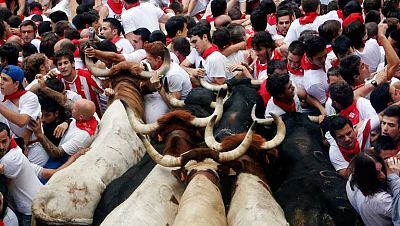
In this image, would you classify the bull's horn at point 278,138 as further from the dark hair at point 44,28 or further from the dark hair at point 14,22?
the dark hair at point 14,22

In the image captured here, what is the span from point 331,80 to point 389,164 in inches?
99.1

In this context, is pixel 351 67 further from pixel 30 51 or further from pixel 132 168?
pixel 30 51

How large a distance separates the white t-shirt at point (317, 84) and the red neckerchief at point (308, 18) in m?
2.70

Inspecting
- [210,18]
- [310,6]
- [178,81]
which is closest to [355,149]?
[178,81]

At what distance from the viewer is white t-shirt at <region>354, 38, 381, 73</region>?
11.3m

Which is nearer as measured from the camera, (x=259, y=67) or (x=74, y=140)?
(x=74, y=140)

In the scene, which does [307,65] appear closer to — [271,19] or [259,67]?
[259,67]

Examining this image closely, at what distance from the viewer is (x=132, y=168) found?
969 centimetres

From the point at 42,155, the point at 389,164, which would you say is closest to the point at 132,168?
the point at 42,155

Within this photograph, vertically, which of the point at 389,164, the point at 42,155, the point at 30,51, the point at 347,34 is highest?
the point at 389,164

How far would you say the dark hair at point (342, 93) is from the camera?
9.33m

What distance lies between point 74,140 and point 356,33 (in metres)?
3.69

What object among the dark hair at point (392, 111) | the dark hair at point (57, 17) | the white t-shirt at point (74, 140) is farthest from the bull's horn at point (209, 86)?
the dark hair at point (57, 17)

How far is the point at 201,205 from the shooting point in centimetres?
754
